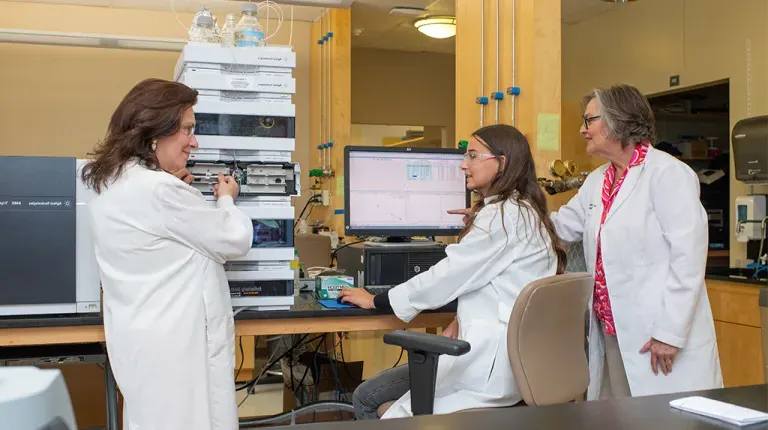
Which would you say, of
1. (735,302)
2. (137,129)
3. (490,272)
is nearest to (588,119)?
(490,272)

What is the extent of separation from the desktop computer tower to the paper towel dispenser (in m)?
2.46

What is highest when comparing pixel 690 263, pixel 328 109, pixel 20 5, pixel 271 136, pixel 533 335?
pixel 20 5

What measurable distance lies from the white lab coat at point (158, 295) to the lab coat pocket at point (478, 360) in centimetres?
65

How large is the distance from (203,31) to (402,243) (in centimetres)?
99

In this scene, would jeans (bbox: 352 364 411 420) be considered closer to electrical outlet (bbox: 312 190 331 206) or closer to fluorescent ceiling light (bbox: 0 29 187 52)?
fluorescent ceiling light (bbox: 0 29 187 52)

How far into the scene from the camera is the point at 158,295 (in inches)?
68.0

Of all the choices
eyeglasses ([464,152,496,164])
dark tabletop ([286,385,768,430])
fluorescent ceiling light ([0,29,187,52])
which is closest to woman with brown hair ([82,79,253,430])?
eyeglasses ([464,152,496,164])

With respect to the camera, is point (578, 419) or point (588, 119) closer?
point (578, 419)

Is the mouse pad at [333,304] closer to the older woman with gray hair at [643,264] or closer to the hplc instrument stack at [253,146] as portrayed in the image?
the hplc instrument stack at [253,146]

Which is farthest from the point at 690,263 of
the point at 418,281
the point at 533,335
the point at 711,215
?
the point at 711,215

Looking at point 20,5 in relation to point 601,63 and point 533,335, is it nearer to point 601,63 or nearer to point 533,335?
point 601,63

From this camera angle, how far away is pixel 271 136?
218 cm

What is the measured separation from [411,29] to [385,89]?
3.84ft

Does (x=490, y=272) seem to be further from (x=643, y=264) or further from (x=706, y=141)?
(x=706, y=141)
